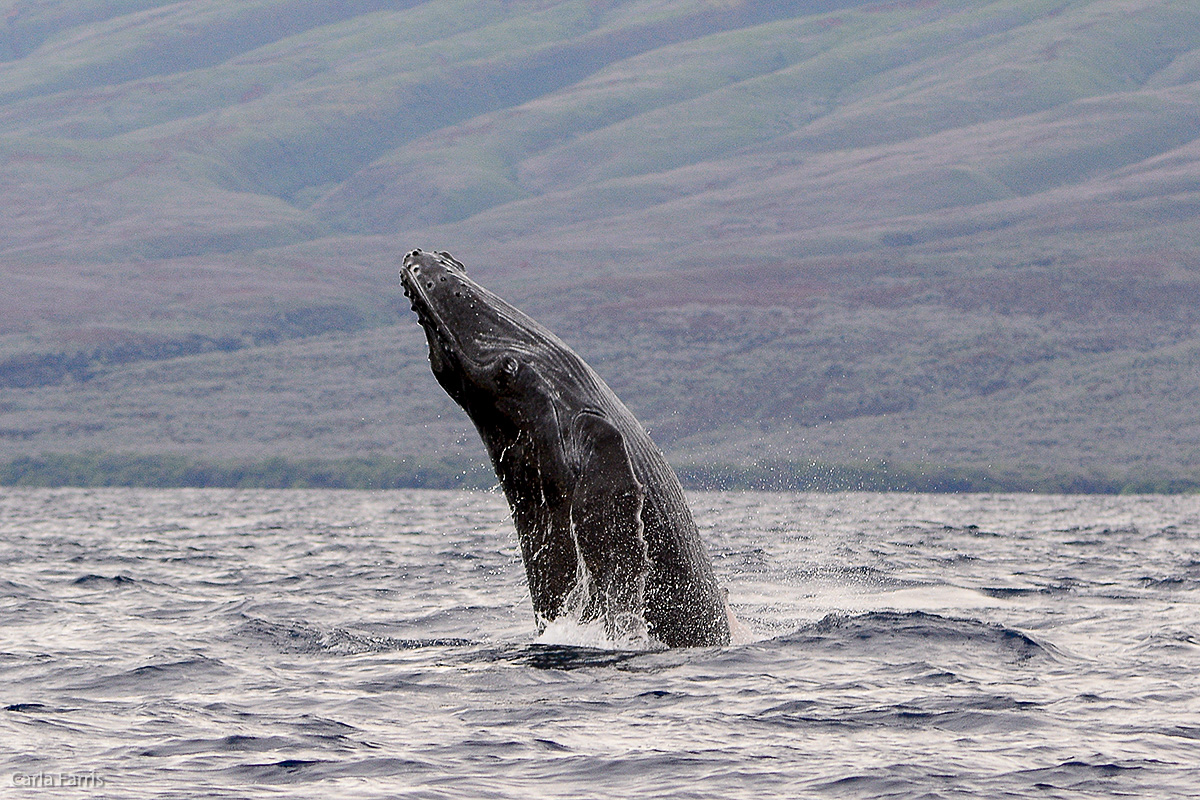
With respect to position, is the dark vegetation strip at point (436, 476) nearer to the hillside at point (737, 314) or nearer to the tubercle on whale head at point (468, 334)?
the hillside at point (737, 314)

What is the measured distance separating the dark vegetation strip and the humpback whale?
90738 millimetres

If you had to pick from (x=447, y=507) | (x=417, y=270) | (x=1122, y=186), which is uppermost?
(x=1122, y=186)

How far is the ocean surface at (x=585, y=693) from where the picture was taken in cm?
823

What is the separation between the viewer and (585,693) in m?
10.1

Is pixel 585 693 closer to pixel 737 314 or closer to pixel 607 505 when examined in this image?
pixel 607 505

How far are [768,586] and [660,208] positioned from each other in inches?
6607

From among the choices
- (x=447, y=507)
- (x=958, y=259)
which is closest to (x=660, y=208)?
(x=958, y=259)

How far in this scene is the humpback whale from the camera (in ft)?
34.3

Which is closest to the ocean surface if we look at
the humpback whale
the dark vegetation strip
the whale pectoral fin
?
the humpback whale

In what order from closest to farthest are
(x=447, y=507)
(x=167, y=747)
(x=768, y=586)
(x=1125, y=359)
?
(x=167, y=747)
(x=768, y=586)
(x=447, y=507)
(x=1125, y=359)

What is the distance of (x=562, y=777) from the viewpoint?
324 inches

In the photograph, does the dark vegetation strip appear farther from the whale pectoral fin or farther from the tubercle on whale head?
the whale pectoral fin

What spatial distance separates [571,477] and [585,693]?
56.3 inches

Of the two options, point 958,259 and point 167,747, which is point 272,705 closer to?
point 167,747
